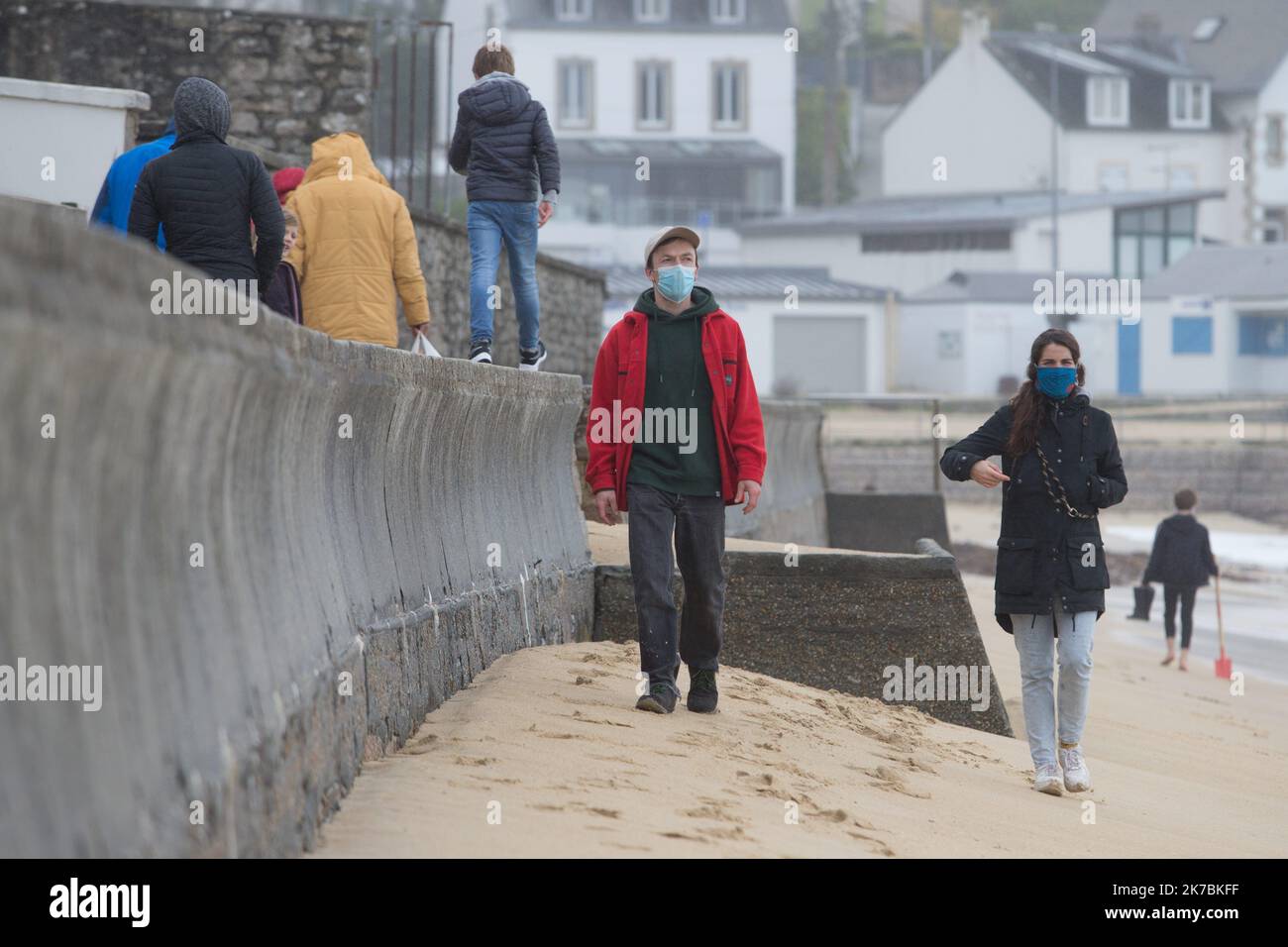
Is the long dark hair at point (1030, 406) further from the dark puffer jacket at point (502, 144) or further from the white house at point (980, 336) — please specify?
the white house at point (980, 336)

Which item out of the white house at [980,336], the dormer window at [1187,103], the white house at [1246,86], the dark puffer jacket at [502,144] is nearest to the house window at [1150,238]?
the white house at [1246,86]

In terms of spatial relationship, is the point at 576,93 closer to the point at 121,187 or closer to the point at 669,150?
the point at 669,150

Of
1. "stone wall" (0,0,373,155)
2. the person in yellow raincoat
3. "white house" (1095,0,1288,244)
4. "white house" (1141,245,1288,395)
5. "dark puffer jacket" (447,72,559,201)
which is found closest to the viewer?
the person in yellow raincoat

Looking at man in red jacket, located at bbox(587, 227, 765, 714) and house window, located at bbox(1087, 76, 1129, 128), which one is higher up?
house window, located at bbox(1087, 76, 1129, 128)

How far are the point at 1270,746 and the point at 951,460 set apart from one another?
5.20m

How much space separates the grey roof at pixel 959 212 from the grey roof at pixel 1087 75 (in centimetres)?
393

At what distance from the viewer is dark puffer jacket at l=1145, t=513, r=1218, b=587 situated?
55.1 feet

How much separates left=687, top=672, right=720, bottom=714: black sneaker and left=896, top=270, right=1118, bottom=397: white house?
161 ft

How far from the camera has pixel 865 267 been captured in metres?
67.0

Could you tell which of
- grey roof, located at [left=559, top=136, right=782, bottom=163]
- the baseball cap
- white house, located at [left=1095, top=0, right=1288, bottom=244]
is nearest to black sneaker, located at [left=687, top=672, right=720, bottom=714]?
the baseball cap

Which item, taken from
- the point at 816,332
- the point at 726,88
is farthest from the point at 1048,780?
the point at 726,88

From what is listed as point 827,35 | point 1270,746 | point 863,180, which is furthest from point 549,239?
point 1270,746

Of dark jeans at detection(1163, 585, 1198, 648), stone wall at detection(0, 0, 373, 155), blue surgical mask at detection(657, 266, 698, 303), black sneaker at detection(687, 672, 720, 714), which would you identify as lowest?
dark jeans at detection(1163, 585, 1198, 648)

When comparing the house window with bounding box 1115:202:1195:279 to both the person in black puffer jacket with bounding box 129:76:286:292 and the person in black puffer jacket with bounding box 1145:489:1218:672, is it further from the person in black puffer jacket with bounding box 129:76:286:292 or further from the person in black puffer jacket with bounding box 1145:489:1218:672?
the person in black puffer jacket with bounding box 129:76:286:292
